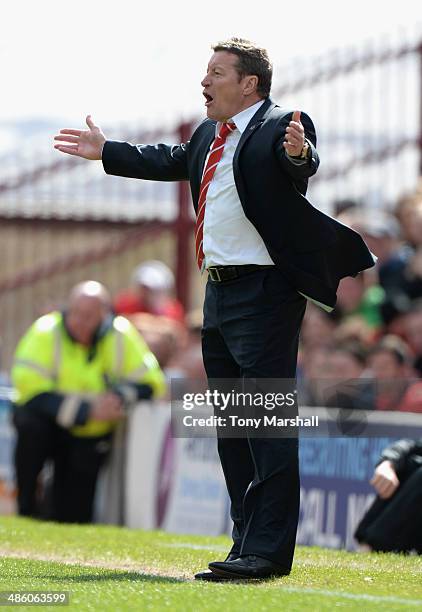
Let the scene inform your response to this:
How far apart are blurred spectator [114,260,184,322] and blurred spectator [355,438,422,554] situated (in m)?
6.05

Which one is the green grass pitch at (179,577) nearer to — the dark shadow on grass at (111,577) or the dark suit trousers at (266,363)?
the dark shadow on grass at (111,577)

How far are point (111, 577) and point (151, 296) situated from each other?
8.03 metres

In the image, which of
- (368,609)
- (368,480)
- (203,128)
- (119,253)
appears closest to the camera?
(368,609)

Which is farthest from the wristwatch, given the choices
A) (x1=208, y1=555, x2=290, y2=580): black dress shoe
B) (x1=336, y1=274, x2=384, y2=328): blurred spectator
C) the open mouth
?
(x1=336, y1=274, x2=384, y2=328): blurred spectator

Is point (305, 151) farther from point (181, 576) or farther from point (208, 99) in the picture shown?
point (181, 576)

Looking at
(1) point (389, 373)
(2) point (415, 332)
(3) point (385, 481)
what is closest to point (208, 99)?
(3) point (385, 481)

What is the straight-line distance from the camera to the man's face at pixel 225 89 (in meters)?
6.65

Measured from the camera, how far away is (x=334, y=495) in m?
10.4

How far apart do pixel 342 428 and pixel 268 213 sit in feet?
13.7

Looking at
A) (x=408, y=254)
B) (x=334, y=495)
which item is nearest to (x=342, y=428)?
(x=334, y=495)

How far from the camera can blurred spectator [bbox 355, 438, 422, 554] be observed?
27.2 ft

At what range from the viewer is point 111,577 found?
6.56m

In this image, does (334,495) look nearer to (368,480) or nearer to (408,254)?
(368,480)

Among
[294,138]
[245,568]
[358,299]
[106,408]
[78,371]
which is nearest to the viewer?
[294,138]
